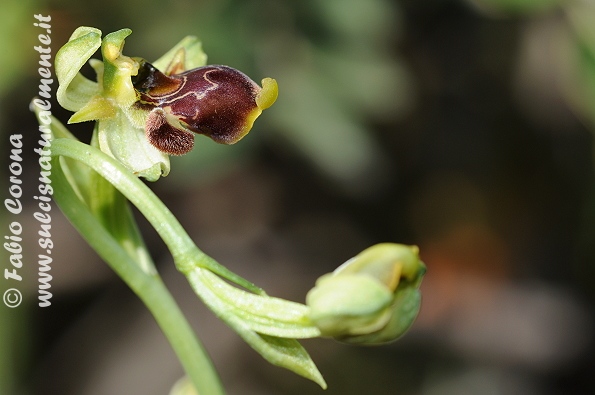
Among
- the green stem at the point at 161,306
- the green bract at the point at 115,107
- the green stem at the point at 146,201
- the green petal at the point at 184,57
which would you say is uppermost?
the green petal at the point at 184,57

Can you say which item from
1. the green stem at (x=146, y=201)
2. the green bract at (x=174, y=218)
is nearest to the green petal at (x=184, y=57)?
the green bract at (x=174, y=218)

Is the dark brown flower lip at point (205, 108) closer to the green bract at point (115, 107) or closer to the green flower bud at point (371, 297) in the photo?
the green bract at point (115, 107)

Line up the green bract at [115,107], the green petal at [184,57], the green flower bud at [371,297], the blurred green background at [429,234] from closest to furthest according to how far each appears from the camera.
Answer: the green flower bud at [371,297]
the green bract at [115,107]
the green petal at [184,57]
the blurred green background at [429,234]

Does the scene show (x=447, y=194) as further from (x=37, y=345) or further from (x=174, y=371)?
(x=37, y=345)

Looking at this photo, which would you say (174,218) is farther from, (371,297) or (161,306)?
(371,297)

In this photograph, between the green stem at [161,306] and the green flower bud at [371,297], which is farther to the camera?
the green stem at [161,306]
